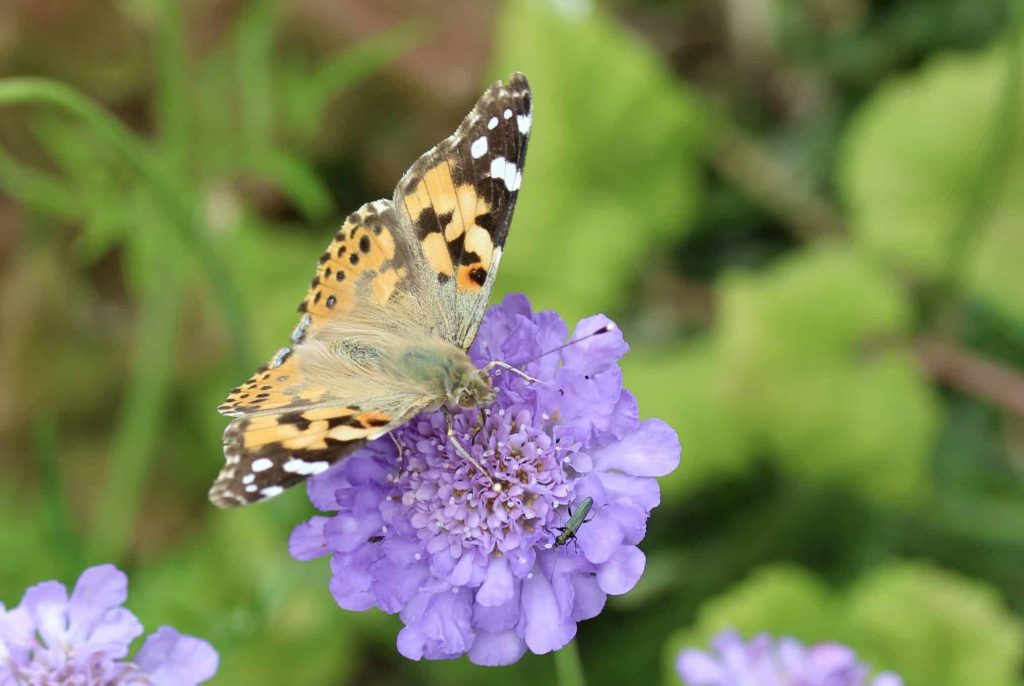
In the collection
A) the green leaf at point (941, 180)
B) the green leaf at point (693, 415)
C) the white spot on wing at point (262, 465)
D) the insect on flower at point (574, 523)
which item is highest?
the green leaf at point (941, 180)

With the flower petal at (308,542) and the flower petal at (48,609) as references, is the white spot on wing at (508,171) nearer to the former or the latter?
the flower petal at (308,542)

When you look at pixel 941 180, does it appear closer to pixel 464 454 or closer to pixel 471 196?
pixel 471 196

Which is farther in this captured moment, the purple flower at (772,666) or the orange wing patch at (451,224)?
the purple flower at (772,666)

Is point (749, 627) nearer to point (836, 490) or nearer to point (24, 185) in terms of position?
point (836, 490)

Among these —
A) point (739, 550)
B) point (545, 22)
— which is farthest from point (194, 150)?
point (739, 550)

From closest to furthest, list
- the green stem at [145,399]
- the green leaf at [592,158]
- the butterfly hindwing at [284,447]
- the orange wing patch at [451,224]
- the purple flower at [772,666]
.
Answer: the butterfly hindwing at [284,447], the orange wing patch at [451,224], the purple flower at [772,666], the green stem at [145,399], the green leaf at [592,158]

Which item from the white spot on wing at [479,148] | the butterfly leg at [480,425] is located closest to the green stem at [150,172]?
the white spot on wing at [479,148]

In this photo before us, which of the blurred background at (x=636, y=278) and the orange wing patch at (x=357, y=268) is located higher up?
the blurred background at (x=636, y=278)
